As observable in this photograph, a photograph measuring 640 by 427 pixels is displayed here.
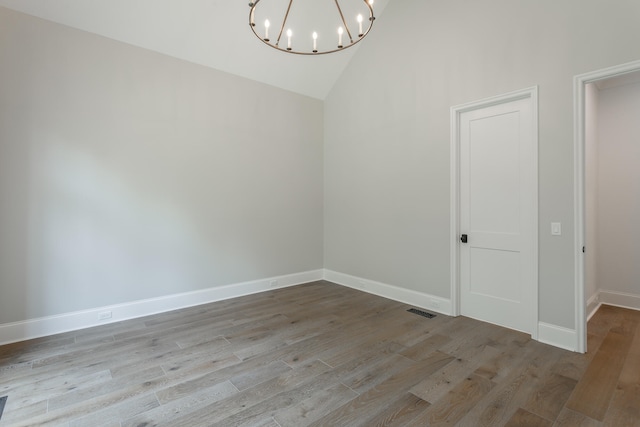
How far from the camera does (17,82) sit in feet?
10.2

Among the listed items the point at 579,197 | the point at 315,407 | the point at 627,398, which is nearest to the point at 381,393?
the point at 315,407

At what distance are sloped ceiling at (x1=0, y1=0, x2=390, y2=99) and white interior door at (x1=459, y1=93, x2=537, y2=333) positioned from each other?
7.93 feet

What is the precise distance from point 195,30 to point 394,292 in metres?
4.31

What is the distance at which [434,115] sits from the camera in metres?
3.95

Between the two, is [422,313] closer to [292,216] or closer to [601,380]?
[601,380]

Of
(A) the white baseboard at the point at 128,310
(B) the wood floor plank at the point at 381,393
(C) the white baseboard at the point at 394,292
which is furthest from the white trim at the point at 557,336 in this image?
(A) the white baseboard at the point at 128,310

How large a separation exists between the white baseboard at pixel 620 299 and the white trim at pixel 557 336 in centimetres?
207

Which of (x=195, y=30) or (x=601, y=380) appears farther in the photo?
(x=195, y=30)

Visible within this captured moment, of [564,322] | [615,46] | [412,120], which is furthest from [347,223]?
[615,46]

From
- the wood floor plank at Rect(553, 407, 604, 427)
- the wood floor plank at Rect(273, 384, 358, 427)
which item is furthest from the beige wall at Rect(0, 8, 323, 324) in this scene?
the wood floor plank at Rect(553, 407, 604, 427)

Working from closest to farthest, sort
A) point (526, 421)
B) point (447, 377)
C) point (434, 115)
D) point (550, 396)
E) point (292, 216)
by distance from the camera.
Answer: point (526, 421) < point (550, 396) < point (447, 377) < point (434, 115) < point (292, 216)

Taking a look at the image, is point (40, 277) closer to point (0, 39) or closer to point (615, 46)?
point (0, 39)

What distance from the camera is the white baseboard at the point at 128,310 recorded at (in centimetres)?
313

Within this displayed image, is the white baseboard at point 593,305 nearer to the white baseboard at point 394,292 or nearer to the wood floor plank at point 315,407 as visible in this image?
the white baseboard at point 394,292
